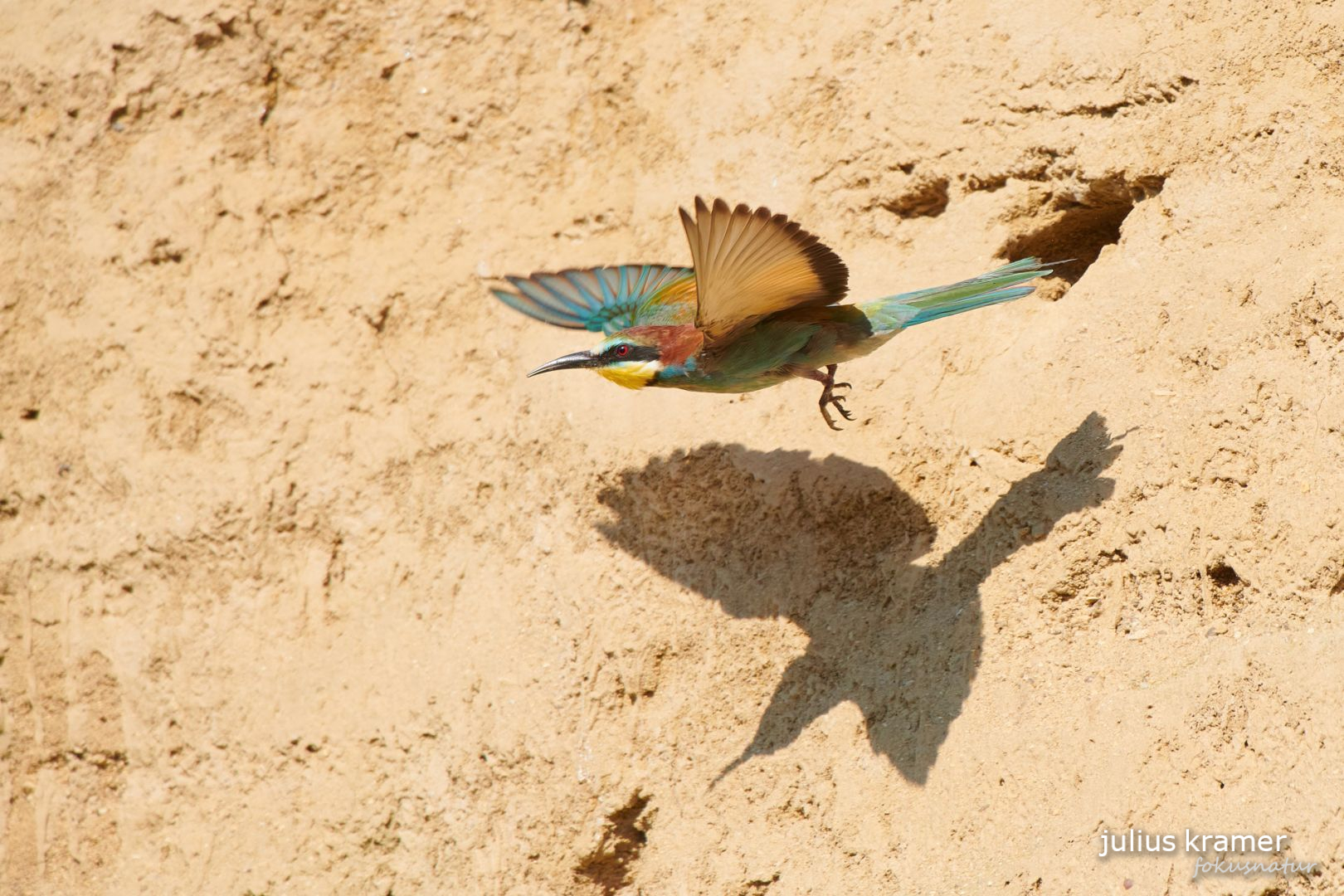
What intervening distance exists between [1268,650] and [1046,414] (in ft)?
2.29

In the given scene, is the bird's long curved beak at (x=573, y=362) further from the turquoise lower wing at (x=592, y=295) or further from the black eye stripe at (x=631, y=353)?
the turquoise lower wing at (x=592, y=295)

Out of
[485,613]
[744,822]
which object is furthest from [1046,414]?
[485,613]

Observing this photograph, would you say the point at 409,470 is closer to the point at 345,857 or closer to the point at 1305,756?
the point at 345,857

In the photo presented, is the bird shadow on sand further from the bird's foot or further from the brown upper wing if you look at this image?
the brown upper wing

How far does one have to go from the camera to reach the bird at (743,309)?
2.59 meters

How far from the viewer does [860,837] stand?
8.65 feet

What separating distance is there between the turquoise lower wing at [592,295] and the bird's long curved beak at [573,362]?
10.9 inches

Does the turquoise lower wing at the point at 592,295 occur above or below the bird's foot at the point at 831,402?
above

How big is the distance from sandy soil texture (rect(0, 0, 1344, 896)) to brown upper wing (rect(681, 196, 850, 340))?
41 cm

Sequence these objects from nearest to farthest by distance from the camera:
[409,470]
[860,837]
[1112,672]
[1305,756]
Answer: [1305,756], [1112,672], [860,837], [409,470]

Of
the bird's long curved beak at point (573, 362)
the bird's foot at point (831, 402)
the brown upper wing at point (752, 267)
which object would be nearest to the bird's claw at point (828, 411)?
the bird's foot at point (831, 402)

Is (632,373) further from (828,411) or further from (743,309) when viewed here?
(828,411)

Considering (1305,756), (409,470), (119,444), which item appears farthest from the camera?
(119,444)

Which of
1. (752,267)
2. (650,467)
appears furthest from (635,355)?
(752,267)
